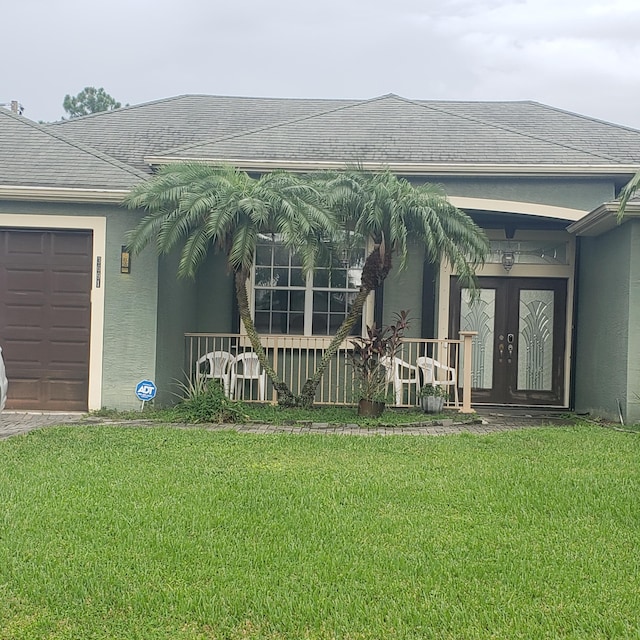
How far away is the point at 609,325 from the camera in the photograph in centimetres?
995

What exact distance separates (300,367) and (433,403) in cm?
222

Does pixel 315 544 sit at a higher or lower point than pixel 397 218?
lower

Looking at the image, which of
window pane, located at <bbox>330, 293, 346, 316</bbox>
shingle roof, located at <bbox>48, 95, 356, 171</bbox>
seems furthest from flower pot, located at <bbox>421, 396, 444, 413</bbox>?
shingle roof, located at <bbox>48, 95, 356, 171</bbox>

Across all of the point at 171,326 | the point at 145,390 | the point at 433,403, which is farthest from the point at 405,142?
the point at 145,390

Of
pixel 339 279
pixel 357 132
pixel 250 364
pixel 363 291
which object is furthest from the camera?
pixel 357 132

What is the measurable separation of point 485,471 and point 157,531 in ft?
9.60

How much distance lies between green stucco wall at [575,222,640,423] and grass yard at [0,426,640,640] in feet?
8.60

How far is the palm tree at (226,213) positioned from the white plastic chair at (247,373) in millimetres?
1853

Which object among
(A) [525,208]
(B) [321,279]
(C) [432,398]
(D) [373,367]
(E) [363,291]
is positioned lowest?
(C) [432,398]

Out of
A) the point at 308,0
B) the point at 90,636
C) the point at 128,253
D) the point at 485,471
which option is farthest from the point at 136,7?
the point at 90,636

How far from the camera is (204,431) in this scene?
8039 mm

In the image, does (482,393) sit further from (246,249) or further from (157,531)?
(157,531)

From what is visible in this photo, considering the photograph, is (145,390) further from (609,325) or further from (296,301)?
(609,325)

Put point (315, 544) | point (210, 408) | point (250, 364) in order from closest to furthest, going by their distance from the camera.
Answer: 1. point (315, 544)
2. point (210, 408)
3. point (250, 364)
